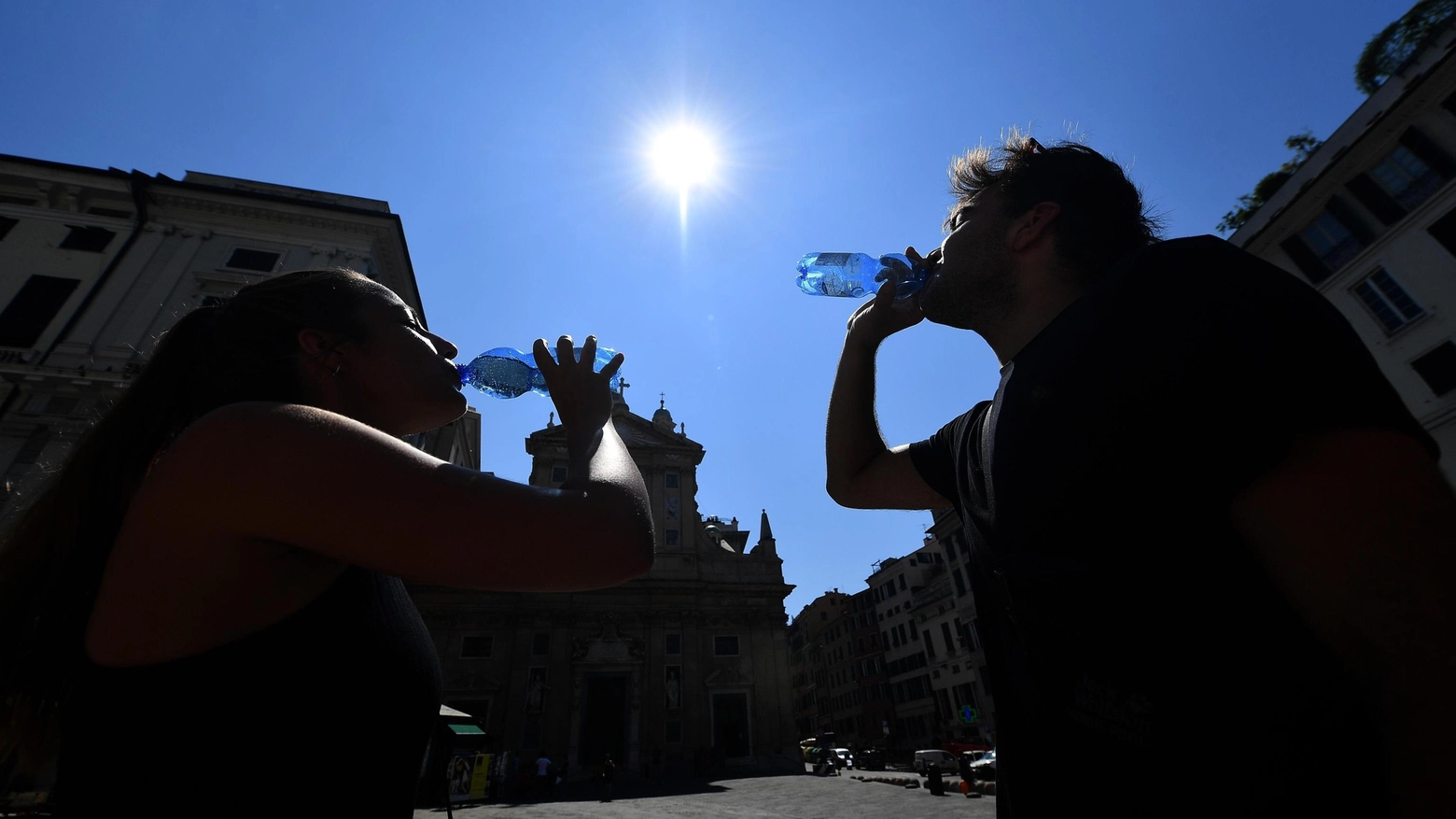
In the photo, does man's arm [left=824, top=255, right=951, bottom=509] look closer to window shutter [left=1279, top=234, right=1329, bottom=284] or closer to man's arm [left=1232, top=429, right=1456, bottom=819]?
man's arm [left=1232, top=429, right=1456, bottom=819]

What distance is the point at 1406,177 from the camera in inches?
683

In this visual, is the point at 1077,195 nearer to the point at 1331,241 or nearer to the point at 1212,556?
the point at 1212,556

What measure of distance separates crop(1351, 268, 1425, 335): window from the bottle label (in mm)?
23049

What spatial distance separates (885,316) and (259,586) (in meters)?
2.05

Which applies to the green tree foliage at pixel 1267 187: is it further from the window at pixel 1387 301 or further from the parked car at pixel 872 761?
the parked car at pixel 872 761

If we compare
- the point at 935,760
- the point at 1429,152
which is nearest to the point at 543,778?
the point at 935,760

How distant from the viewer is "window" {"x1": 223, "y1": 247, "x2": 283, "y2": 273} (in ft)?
66.4

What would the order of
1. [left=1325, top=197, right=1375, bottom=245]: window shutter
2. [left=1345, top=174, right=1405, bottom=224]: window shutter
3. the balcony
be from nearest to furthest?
[left=1345, top=174, right=1405, bottom=224]: window shutter
[left=1325, top=197, right=1375, bottom=245]: window shutter
the balcony

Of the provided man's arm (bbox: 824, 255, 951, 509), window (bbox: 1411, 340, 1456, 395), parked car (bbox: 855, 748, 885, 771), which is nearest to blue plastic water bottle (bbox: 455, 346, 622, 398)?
man's arm (bbox: 824, 255, 951, 509)

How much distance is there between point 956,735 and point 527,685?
3176 centimetres

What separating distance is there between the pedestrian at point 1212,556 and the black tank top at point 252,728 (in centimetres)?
119

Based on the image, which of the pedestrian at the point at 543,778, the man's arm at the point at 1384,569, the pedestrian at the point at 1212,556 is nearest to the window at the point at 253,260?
the pedestrian at the point at 543,778

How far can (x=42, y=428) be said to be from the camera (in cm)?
1605

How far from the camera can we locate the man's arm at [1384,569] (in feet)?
2.16
